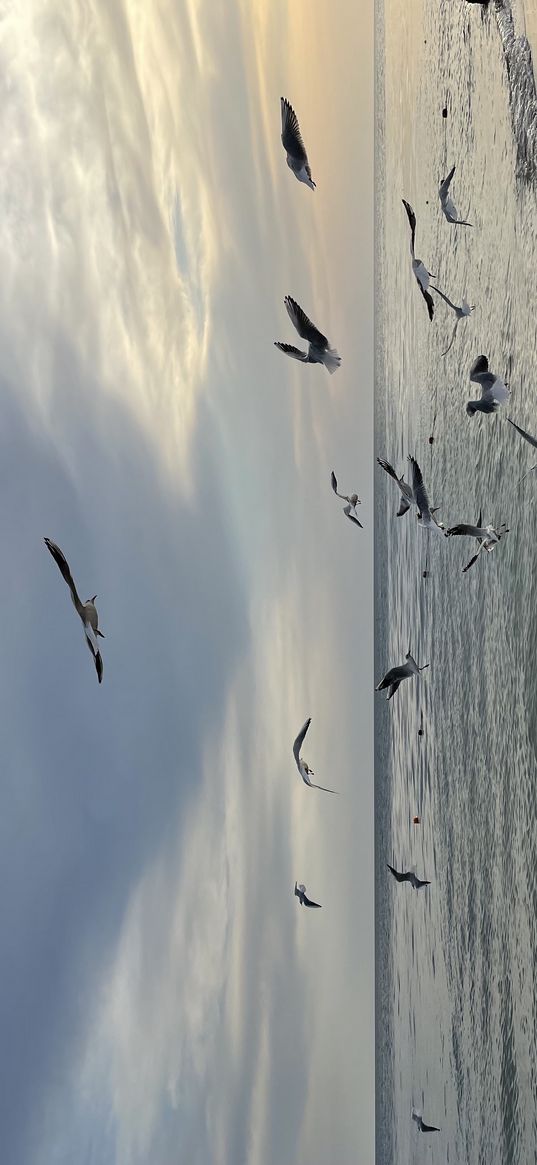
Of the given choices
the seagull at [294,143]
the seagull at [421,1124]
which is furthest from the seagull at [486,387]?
the seagull at [421,1124]

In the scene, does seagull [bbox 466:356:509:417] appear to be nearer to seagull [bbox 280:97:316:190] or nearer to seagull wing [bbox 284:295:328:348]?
seagull wing [bbox 284:295:328:348]

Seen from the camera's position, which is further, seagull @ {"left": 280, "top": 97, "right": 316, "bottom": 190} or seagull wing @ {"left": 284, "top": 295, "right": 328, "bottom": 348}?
seagull wing @ {"left": 284, "top": 295, "right": 328, "bottom": 348}

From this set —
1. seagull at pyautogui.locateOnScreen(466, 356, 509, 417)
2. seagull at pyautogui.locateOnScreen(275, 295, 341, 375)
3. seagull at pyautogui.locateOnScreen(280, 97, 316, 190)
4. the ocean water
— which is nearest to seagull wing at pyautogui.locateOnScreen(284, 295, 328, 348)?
seagull at pyautogui.locateOnScreen(275, 295, 341, 375)

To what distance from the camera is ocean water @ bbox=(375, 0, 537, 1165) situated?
7852mm

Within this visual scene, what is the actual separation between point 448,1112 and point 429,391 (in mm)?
11598

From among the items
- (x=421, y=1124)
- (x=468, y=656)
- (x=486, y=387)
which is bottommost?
(x=421, y=1124)

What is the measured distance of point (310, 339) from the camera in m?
4.56

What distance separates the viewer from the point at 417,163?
59.4ft

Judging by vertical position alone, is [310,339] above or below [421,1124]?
above

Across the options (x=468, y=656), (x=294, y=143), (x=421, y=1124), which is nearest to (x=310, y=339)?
(x=294, y=143)

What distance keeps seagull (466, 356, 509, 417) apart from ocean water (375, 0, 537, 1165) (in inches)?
5.7

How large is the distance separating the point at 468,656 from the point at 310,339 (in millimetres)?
6901

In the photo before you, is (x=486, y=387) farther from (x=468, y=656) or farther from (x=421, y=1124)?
(x=421, y=1124)

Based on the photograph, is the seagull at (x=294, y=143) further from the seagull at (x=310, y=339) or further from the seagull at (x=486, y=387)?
the seagull at (x=486, y=387)
